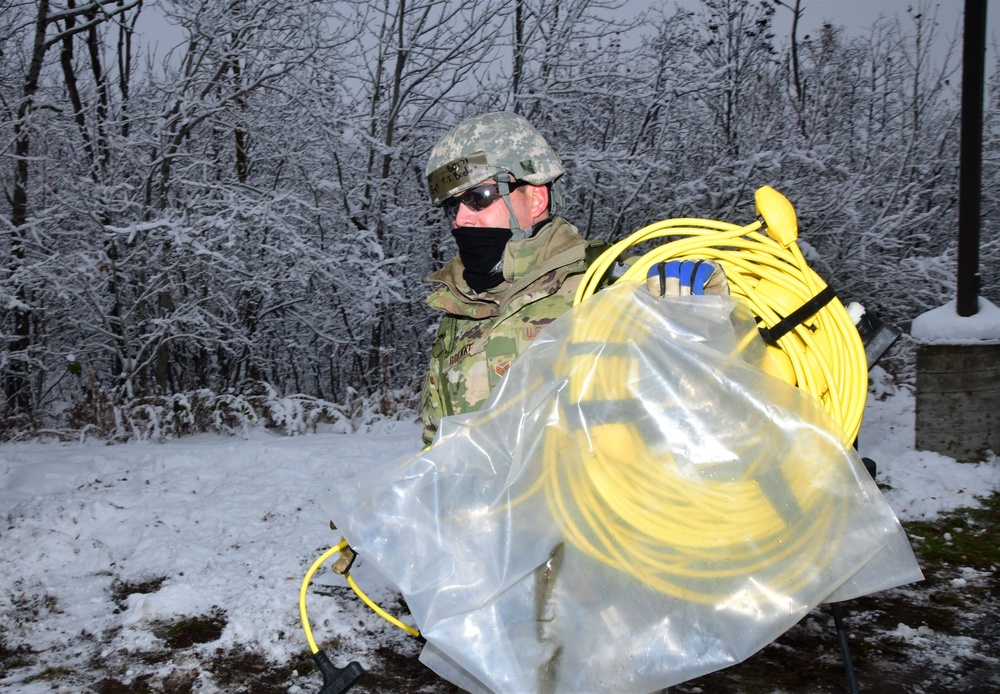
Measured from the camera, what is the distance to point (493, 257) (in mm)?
2438

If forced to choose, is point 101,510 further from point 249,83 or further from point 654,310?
point 249,83

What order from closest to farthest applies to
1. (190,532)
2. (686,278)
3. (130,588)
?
1. (686,278)
2. (130,588)
3. (190,532)

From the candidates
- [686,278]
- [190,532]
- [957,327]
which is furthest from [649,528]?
[957,327]

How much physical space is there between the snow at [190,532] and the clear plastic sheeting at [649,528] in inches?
71.5

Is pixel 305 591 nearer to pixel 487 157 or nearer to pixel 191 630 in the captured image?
pixel 487 157

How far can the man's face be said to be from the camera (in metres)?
2.47

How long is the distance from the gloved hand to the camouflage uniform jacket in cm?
55

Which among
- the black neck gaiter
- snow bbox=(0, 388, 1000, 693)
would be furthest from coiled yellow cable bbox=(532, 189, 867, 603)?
snow bbox=(0, 388, 1000, 693)

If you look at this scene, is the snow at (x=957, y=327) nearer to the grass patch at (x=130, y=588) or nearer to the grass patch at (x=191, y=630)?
the grass patch at (x=191, y=630)

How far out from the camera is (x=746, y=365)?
1.61 meters

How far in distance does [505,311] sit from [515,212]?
1.09 feet

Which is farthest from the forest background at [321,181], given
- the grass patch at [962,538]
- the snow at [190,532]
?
the grass patch at [962,538]

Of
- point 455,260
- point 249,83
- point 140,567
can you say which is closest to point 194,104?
point 249,83

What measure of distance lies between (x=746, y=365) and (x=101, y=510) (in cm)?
388
